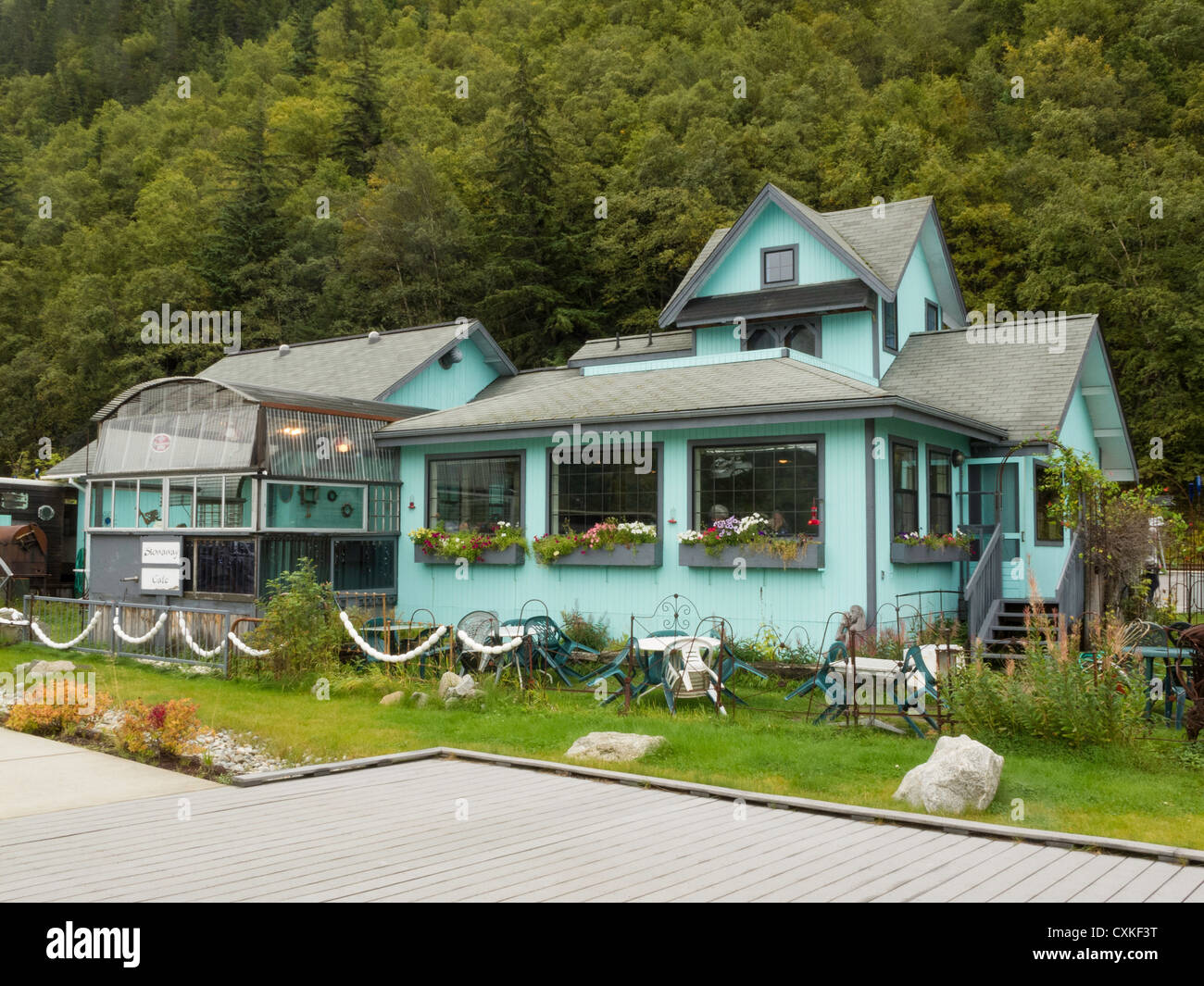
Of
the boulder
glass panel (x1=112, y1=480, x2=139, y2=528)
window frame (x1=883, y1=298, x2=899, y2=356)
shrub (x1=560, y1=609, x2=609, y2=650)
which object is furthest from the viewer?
window frame (x1=883, y1=298, x2=899, y2=356)

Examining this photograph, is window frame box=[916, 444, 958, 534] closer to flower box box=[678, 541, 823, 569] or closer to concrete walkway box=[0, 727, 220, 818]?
flower box box=[678, 541, 823, 569]

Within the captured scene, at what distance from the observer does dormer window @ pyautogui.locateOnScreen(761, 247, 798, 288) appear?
61.3 ft

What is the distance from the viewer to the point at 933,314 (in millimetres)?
21312

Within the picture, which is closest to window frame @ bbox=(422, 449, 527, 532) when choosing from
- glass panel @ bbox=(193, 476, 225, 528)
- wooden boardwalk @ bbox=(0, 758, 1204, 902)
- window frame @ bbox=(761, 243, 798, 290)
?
glass panel @ bbox=(193, 476, 225, 528)

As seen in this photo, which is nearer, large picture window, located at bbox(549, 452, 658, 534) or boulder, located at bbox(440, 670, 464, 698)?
boulder, located at bbox(440, 670, 464, 698)

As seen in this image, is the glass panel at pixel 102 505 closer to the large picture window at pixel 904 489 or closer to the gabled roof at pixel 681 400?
the gabled roof at pixel 681 400

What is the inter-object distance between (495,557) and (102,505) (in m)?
7.06

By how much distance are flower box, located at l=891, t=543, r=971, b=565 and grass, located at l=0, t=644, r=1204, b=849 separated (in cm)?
276

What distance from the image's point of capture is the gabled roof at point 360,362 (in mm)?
20391

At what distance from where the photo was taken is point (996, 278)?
1453 inches

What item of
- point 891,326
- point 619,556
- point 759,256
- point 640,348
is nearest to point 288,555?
point 619,556

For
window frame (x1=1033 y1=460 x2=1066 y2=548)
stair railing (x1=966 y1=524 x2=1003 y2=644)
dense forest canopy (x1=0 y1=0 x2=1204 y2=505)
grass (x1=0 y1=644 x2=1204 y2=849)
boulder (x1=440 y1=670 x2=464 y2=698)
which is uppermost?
dense forest canopy (x1=0 y1=0 x2=1204 y2=505)

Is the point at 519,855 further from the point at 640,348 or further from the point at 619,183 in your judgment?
the point at 619,183

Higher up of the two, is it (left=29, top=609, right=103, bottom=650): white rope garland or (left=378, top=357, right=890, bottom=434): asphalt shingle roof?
(left=378, top=357, right=890, bottom=434): asphalt shingle roof
